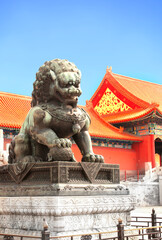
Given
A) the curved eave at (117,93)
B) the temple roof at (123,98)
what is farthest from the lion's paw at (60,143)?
the curved eave at (117,93)

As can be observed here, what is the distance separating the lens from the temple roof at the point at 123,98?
25641 millimetres

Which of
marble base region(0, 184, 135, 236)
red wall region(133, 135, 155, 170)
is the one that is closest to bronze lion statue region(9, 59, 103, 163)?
marble base region(0, 184, 135, 236)

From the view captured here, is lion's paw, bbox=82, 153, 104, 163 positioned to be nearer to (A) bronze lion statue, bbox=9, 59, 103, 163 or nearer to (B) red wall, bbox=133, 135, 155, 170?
(A) bronze lion statue, bbox=9, 59, 103, 163

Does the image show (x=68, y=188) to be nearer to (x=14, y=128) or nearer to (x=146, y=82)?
(x=14, y=128)

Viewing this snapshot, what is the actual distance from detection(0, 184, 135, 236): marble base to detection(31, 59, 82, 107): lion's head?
118cm

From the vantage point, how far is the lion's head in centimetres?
513

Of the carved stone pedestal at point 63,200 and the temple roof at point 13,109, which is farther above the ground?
the temple roof at point 13,109

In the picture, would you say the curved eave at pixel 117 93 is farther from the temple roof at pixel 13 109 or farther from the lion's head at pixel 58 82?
the lion's head at pixel 58 82

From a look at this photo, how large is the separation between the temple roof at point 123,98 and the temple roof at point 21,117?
1.72 meters

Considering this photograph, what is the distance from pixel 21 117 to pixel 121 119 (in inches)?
319

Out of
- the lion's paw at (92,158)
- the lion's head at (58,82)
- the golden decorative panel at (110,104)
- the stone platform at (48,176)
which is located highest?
the golden decorative panel at (110,104)

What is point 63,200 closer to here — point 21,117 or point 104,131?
point 21,117

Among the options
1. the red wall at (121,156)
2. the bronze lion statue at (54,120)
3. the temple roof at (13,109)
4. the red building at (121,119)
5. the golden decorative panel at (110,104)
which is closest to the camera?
the bronze lion statue at (54,120)

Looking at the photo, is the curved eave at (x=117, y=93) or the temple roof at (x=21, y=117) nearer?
the temple roof at (x=21, y=117)
